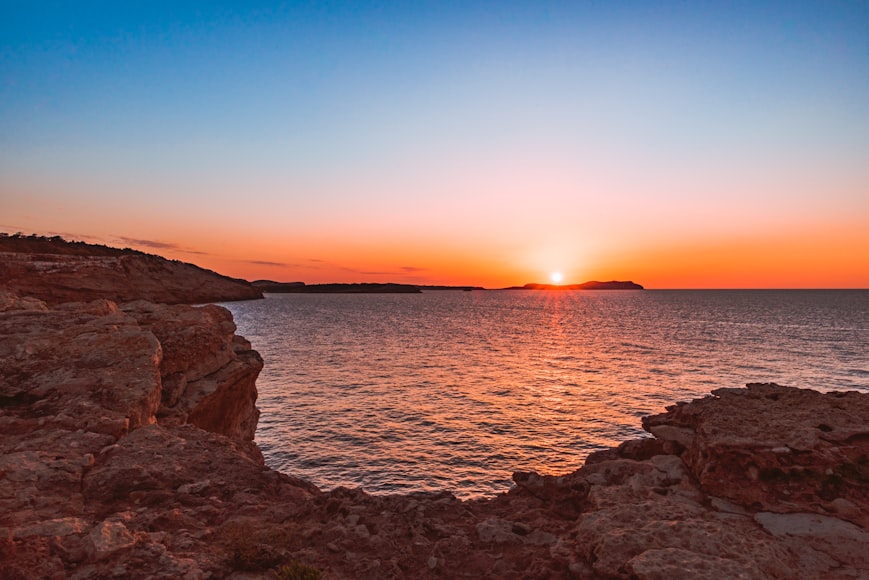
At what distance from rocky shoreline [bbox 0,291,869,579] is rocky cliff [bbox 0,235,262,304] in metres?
24.6

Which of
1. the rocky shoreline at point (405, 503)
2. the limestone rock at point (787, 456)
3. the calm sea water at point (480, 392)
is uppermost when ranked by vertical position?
the limestone rock at point (787, 456)

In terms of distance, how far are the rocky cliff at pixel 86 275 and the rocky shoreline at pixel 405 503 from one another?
24.6m

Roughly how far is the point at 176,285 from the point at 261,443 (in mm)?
123684

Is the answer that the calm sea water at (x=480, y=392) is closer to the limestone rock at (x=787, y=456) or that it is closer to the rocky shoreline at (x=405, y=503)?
the rocky shoreline at (x=405, y=503)

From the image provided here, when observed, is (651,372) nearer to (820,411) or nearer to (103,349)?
(820,411)

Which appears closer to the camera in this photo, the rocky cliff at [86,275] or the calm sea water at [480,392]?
the calm sea water at [480,392]

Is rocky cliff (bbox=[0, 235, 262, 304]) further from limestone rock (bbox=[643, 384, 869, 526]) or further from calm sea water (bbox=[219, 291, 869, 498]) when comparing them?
limestone rock (bbox=[643, 384, 869, 526])

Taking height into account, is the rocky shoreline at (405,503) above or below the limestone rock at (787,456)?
below

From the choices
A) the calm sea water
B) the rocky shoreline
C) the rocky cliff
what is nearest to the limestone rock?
the rocky shoreline

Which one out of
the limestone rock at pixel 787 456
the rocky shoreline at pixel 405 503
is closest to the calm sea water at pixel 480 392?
the rocky shoreline at pixel 405 503

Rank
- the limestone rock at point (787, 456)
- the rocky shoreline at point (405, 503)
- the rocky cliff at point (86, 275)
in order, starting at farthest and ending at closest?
1. the rocky cliff at point (86, 275)
2. the limestone rock at point (787, 456)
3. the rocky shoreline at point (405, 503)

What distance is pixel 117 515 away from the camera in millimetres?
6348

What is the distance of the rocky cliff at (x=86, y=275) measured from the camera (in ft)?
189

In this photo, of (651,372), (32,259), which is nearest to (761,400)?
(651,372)
